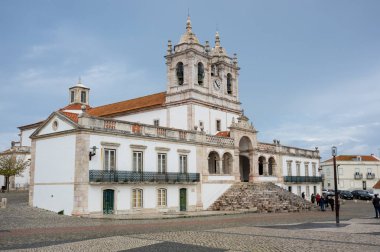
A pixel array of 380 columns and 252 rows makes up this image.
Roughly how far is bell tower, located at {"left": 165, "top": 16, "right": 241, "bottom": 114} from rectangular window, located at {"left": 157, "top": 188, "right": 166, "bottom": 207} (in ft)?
37.4

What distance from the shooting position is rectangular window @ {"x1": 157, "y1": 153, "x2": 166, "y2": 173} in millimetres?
29359

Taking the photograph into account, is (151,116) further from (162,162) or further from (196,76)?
(162,162)

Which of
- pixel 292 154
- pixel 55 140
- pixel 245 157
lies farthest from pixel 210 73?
pixel 55 140

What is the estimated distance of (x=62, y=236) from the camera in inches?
572

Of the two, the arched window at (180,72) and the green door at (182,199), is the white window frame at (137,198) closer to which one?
the green door at (182,199)

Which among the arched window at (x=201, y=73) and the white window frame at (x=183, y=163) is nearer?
the white window frame at (x=183, y=163)

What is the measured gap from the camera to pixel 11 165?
49.3m

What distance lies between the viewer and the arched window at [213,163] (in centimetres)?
3506

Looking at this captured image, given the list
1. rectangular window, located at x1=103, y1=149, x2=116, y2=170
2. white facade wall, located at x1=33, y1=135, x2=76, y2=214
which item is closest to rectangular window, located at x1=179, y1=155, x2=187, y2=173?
rectangular window, located at x1=103, y1=149, x2=116, y2=170

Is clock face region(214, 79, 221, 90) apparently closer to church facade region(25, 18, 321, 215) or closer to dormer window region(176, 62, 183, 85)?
church facade region(25, 18, 321, 215)

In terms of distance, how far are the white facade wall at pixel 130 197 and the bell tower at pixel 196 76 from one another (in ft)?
34.7

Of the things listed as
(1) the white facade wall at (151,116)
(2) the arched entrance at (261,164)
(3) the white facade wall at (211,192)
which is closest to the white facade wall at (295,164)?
(2) the arched entrance at (261,164)

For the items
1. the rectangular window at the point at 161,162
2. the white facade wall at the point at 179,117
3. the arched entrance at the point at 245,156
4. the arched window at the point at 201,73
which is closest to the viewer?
the rectangular window at the point at 161,162

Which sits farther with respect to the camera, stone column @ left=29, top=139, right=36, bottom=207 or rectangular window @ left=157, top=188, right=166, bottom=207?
rectangular window @ left=157, top=188, right=166, bottom=207
